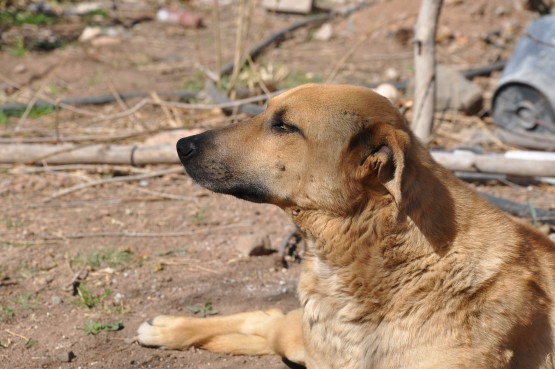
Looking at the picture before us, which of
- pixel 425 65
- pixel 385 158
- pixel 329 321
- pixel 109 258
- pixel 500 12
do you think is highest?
pixel 385 158

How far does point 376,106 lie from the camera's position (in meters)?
3.43

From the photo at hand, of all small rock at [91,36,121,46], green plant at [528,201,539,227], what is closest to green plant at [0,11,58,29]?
small rock at [91,36,121,46]

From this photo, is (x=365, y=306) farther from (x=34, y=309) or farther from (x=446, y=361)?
(x=34, y=309)

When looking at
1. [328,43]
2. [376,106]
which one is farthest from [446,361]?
→ [328,43]

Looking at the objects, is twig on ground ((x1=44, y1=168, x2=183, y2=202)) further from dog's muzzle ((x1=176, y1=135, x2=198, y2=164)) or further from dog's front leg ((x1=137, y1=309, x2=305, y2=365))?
dog's muzzle ((x1=176, y1=135, x2=198, y2=164))

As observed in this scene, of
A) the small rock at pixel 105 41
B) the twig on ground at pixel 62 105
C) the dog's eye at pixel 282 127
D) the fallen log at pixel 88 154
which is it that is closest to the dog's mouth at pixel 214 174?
the dog's eye at pixel 282 127

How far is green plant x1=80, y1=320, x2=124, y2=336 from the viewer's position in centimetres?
435

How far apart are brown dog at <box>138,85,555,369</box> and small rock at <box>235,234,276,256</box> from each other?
168cm

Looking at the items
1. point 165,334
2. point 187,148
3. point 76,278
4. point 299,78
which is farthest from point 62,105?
point 187,148

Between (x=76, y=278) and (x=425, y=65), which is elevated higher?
(x=425, y=65)

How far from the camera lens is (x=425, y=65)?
21.7 feet

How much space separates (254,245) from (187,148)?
1801 millimetres

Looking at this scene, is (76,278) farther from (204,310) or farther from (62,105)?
(62,105)

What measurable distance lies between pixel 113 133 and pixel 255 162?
171 inches
